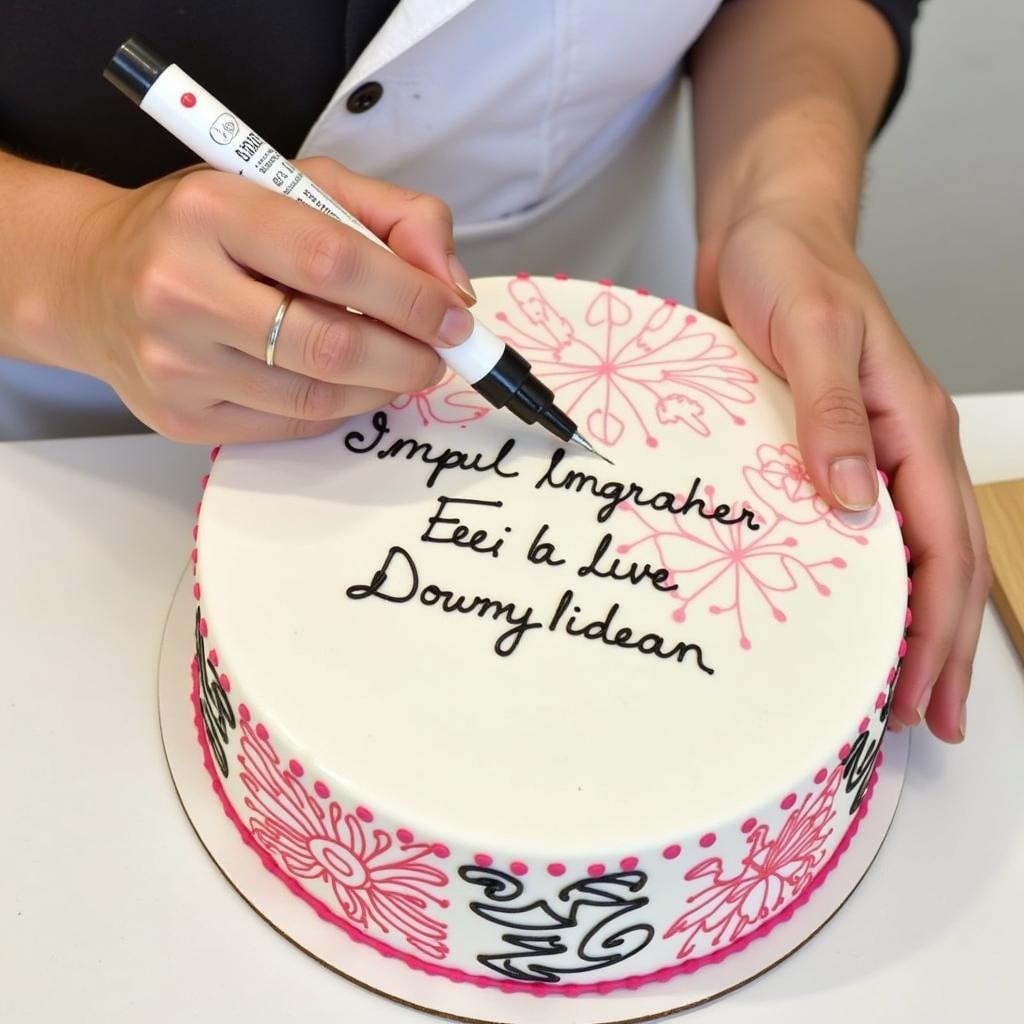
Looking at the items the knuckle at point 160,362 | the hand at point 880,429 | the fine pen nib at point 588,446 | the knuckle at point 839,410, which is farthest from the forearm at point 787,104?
the knuckle at point 160,362

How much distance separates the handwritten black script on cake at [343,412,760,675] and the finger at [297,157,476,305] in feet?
0.38

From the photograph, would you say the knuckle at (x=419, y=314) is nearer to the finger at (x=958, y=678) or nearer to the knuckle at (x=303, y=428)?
the knuckle at (x=303, y=428)

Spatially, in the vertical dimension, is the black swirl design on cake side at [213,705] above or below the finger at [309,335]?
below

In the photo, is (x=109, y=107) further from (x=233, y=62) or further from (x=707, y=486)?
(x=707, y=486)

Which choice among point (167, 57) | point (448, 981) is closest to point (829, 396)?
point (448, 981)

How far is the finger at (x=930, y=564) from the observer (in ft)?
2.59

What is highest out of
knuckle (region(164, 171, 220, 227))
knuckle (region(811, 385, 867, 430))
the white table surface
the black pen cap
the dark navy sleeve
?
the dark navy sleeve

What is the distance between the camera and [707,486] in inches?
30.8

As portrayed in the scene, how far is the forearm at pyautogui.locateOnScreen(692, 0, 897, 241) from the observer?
1006 millimetres

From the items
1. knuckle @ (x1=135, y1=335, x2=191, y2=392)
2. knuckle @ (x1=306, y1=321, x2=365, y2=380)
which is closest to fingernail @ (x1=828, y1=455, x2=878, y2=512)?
knuckle @ (x1=306, y1=321, x2=365, y2=380)

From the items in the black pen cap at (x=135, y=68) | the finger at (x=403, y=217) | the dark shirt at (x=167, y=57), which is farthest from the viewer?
the dark shirt at (x=167, y=57)

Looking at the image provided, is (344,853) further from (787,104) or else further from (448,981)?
(787,104)

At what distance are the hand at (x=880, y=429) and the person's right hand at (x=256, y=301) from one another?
0.86ft

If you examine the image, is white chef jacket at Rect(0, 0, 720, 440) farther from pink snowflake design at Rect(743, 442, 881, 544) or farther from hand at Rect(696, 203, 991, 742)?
pink snowflake design at Rect(743, 442, 881, 544)
